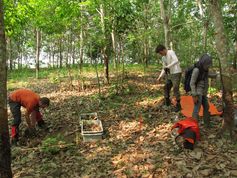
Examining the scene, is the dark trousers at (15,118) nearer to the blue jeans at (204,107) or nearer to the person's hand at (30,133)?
the person's hand at (30,133)

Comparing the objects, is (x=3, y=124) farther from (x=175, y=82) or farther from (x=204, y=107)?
(x=175, y=82)

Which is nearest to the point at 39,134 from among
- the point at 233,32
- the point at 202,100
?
the point at 202,100

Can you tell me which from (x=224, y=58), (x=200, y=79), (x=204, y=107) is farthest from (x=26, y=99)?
(x=224, y=58)

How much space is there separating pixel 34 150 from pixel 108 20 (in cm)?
618

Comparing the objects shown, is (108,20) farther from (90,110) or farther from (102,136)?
(102,136)

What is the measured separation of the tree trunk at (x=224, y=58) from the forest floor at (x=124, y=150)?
0.55m

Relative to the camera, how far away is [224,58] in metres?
6.09

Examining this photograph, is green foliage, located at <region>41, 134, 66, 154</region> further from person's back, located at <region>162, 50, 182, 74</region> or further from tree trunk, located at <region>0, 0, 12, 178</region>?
person's back, located at <region>162, 50, 182, 74</region>

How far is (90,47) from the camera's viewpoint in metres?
12.1

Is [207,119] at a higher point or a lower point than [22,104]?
lower

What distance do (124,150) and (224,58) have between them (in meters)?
3.03

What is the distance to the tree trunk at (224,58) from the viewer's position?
236 inches

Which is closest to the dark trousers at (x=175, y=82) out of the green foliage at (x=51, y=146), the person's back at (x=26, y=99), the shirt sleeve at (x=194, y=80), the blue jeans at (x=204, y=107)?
the blue jeans at (x=204, y=107)

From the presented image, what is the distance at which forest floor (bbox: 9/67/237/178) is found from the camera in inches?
224
